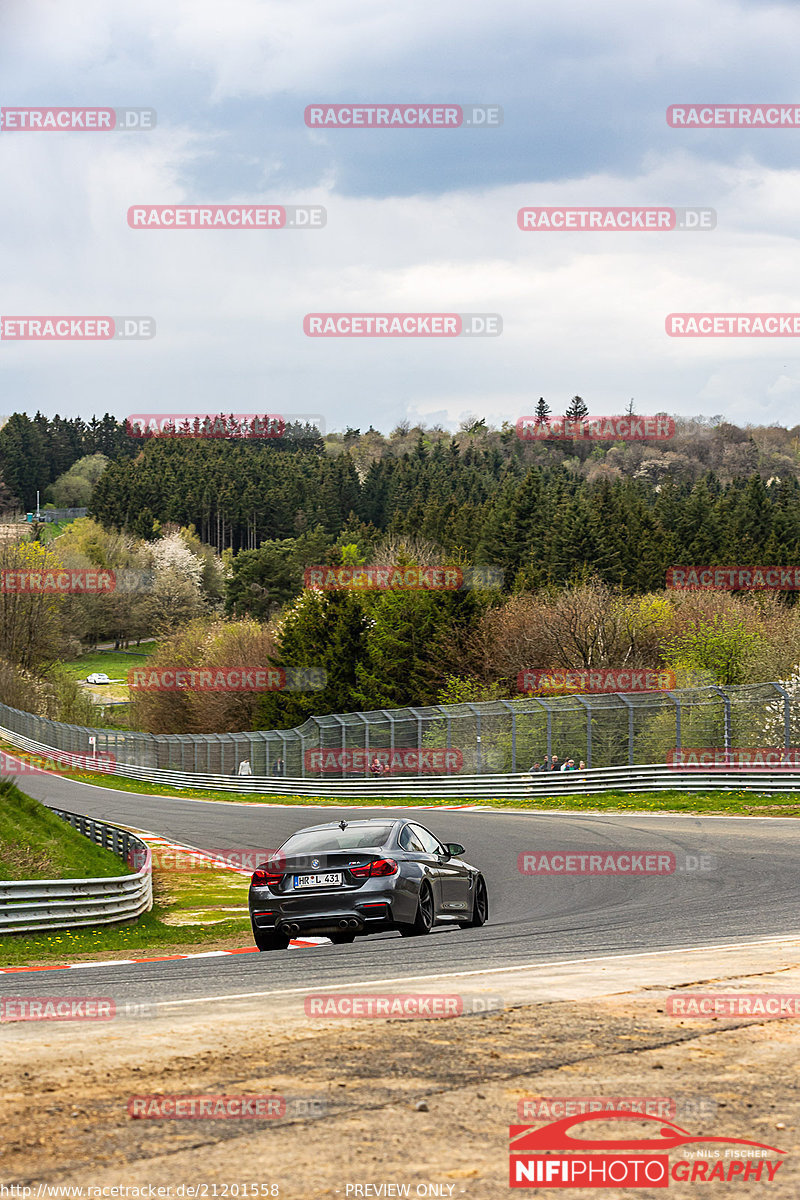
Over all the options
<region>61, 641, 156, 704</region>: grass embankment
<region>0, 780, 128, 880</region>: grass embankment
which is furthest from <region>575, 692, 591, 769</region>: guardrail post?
<region>61, 641, 156, 704</region>: grass embankment

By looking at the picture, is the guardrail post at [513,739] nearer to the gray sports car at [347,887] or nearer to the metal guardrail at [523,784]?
the metal guardrail at [523,784]

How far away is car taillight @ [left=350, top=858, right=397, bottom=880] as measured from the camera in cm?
1177

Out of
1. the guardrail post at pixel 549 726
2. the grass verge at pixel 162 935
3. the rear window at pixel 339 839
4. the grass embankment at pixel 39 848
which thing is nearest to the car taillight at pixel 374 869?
the rear window at pixel 339 839

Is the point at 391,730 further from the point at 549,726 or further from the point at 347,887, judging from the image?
the point at 347,887

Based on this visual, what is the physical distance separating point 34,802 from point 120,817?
731 inches

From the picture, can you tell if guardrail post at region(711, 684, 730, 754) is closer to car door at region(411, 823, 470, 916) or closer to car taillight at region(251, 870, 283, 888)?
car door at region(411, 823, 470, 916)

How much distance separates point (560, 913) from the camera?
14.1m

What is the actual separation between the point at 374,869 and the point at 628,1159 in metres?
7.44

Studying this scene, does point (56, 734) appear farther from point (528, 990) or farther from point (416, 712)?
point (528, 990)

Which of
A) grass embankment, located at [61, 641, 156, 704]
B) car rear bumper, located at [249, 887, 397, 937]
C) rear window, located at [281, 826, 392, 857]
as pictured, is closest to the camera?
car rear bumper, located at [249, 887, 397, 937]

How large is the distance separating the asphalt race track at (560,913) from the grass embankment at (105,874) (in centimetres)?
168

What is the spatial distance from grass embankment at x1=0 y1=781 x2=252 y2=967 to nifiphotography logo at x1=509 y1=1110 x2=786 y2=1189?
368 inches

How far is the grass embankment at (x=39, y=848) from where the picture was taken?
60.4 ft

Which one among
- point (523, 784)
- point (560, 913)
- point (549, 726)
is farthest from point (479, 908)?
point (523, 784)
